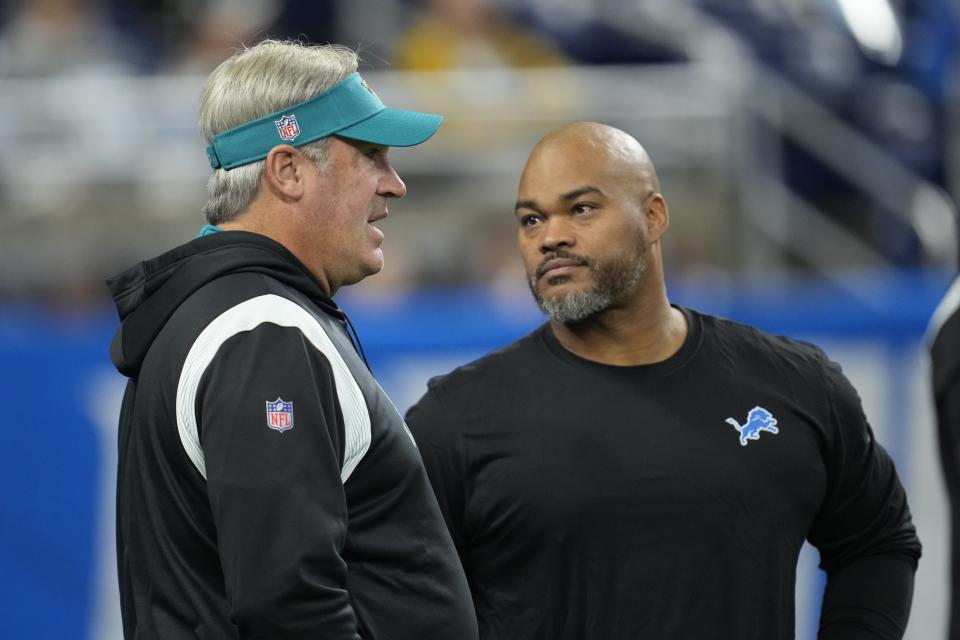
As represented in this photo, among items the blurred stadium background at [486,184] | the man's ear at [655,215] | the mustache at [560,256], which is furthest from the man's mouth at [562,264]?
the blurred stadium background at [486,184]

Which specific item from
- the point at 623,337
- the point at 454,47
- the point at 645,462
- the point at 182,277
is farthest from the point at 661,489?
the point at 454,47

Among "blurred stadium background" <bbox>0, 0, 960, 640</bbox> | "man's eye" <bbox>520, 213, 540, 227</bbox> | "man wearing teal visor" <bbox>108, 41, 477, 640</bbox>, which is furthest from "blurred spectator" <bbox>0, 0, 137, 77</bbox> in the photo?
"man wearing teal visor" <bbox>108, 41, 477, 640</bbox>

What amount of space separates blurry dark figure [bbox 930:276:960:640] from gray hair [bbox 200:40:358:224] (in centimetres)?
136

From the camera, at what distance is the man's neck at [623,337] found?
9.92ft

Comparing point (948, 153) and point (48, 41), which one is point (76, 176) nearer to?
point (48, 41)

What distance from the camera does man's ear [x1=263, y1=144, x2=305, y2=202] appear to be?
2424 mm

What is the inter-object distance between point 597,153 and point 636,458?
678 millimetres

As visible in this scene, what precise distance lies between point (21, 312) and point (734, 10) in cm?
464

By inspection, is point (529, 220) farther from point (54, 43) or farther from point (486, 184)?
point (54, 43)

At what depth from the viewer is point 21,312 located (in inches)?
255

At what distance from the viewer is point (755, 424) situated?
293 cm

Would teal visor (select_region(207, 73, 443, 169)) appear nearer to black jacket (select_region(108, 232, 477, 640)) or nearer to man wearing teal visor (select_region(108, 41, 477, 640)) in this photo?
man wearing teal visor (select_region(108, 41, 477, 640))

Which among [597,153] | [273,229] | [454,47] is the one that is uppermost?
[454,47]

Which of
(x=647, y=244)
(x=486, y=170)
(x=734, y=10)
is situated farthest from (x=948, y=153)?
(x=647, y=244)
